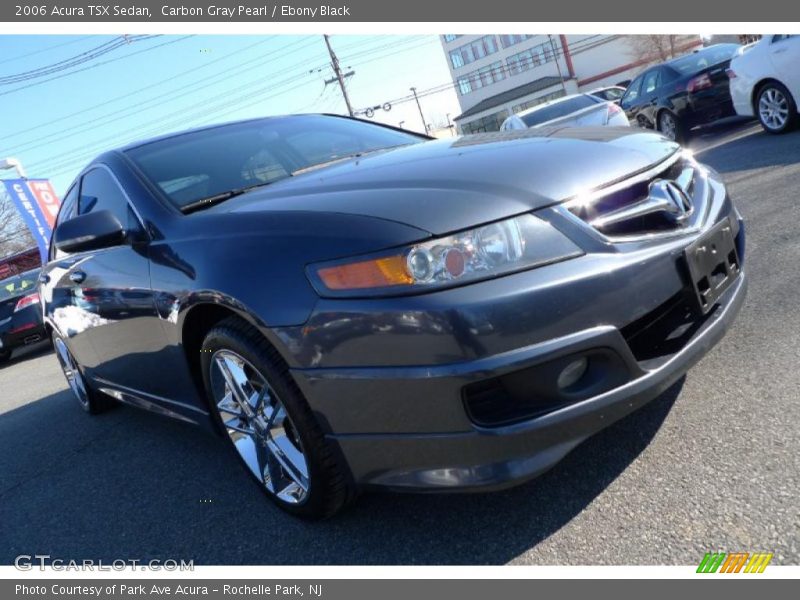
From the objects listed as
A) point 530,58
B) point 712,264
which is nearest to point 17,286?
point 712,264

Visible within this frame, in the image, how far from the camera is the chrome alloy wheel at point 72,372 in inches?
170

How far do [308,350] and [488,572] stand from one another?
817 millimetres

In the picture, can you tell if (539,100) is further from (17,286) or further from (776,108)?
(17,286)

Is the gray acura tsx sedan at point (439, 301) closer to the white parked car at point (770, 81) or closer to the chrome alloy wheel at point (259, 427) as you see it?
the chrome alloy wheel at point (259, 427)

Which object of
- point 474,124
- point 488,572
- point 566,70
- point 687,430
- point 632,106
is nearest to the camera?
point 488,572

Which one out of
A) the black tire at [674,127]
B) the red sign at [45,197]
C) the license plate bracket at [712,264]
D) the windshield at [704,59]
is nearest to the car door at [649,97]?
the black tire at [674,127]

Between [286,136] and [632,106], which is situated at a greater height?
[286,136]

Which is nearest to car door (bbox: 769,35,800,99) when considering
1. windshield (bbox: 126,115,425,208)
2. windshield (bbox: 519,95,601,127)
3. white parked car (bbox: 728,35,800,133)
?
white parked car (bbox: 728,35,800,133)

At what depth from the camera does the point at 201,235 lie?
2.23 metres

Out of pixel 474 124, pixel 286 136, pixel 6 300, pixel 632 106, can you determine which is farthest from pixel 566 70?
pixel 286 136

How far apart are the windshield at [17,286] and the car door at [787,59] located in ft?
35.0

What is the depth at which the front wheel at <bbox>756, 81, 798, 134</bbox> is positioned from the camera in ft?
22.5

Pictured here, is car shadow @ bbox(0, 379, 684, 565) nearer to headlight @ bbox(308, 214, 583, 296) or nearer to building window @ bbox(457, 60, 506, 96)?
headlight @ bbox(308, 214, 583, 296)
